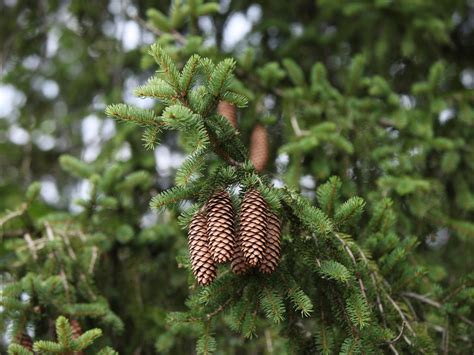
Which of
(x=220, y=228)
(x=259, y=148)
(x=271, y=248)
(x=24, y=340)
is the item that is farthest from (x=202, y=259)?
(x=259, y=148)

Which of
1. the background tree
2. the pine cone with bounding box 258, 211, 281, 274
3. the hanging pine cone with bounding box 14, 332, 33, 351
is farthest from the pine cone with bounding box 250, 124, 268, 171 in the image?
the hanging pine cone with bounding box 14, 332, 33, 351

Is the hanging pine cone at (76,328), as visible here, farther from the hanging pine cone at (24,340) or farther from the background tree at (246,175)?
the hanging pine cone at (24,340)

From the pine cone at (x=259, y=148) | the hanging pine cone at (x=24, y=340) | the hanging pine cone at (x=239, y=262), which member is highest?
the pine cone at (x=259, y=148)

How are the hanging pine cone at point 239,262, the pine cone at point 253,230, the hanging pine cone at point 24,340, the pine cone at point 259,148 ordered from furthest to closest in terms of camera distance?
1. the pine cone at point 259,148
2. the hanging pine cone at point 24,340
3. the hanging pine cone at point 239,262
4. the pine cone at point 253,230

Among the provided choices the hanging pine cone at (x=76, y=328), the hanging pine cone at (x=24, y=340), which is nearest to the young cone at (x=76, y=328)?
the hanging pine cone at (x=76, y=328)

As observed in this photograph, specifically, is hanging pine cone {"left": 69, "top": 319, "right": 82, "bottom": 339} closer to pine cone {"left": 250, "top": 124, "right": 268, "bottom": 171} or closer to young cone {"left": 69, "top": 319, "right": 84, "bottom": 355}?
young cone {"left": 69, "top": 319, "right": 84, "bottom": 355}

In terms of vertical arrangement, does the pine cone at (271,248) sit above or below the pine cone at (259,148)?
below

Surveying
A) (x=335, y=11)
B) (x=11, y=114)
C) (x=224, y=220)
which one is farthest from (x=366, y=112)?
(x=11, y=114)
